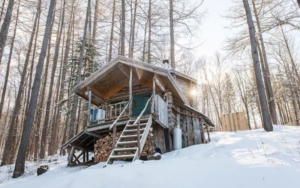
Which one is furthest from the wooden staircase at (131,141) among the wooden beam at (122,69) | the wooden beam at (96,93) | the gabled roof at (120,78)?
the wooden beam at (96,93)

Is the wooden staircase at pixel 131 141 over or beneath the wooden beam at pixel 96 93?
beneath

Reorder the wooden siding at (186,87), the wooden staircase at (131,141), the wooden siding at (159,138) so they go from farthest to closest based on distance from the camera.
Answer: the wooden siding at (186,87) → the wooden siding at (159,138) → the wooden staircase at (131,141)

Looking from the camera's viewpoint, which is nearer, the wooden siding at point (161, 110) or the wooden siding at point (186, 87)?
the wooden siding at point (161, 110)

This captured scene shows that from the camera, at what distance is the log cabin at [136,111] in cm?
936

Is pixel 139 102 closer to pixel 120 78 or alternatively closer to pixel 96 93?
pixel 120 78

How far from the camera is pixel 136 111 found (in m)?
11.9

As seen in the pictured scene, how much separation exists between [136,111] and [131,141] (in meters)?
4.36

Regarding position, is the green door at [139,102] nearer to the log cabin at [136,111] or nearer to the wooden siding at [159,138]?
the log cabin at [136,111]

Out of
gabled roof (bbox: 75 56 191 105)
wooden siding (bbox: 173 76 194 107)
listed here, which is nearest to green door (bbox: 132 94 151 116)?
gabled roof (bbox: 75 56 191 105)

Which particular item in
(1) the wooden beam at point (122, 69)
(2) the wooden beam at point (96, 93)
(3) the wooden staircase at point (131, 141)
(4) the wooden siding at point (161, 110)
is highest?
(1) the wooden beam at point (122, 69)

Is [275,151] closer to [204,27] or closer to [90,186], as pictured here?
[90,186]

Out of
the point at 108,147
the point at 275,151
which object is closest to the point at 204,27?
the point at 108,147

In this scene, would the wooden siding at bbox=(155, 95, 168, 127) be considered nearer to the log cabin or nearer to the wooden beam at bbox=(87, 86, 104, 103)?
the log cabin

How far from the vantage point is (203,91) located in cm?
3130
